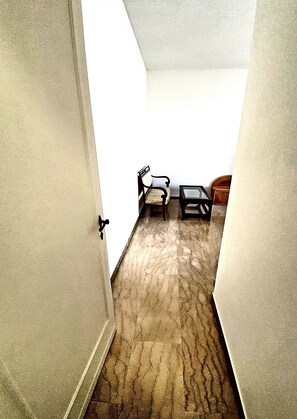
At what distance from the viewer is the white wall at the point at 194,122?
407 cm

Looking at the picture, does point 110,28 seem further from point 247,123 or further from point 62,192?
point 62,192

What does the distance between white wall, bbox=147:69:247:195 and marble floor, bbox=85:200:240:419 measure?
9.43ft

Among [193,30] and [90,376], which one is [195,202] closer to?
[193,30]

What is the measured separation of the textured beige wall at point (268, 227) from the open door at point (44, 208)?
885mm

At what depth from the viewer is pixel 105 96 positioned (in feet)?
5.48

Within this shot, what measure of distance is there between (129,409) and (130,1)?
373cm

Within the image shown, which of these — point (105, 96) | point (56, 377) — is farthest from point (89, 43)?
point (56, 377)

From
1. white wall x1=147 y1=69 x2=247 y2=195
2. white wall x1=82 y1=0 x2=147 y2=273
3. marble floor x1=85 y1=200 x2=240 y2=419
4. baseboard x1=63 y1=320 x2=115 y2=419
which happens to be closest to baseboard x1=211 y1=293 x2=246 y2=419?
marble floor x1=85 y1=200 x2=240 y2=419

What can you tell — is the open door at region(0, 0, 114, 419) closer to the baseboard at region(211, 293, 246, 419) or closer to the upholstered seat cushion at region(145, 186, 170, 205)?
the baseboard at region(211, 293, 246, 419)

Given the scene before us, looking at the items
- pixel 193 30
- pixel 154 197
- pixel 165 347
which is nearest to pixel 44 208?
pixel 165 347

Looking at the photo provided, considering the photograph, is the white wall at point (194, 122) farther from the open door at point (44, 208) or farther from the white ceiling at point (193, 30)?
the open door at point (44, 208)

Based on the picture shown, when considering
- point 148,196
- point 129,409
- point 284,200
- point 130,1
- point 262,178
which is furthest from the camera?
point 148,196

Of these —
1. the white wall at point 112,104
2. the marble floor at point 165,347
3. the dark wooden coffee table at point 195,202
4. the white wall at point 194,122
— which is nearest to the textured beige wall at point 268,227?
the marble floor at point 165,347

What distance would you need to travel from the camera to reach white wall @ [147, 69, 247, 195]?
13.4 feet
